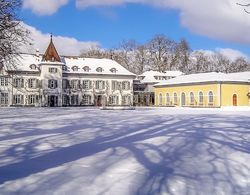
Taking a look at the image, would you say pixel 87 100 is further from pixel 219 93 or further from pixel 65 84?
pixel 219 93

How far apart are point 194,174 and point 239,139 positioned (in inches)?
224

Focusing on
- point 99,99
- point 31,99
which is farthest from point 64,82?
point 99,99

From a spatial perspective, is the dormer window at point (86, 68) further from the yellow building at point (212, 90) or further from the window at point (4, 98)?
the yellow building at point (212, 90)

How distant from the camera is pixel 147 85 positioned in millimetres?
79625

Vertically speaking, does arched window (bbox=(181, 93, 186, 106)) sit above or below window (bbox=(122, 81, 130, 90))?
below

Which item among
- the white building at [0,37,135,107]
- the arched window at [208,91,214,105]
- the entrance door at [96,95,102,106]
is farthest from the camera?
the entrance door at [96,95,102,106]

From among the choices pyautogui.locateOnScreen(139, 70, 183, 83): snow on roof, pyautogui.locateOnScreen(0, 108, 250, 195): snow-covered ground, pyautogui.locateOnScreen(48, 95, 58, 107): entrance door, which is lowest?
pyautogui.locateOnScreen(0, 108, 250, 195): snow-covered ground

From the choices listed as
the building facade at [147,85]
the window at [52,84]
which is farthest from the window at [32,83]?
the building facade at [147,85]

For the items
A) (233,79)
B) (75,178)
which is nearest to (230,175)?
(75,178)

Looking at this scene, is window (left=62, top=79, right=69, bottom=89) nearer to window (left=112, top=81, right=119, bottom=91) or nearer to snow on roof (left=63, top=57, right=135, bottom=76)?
snow on roof (left=63, top=57, right=135, bottom=76)

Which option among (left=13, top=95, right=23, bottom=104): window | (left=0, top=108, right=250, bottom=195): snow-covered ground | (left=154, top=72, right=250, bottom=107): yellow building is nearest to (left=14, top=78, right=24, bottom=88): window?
(left=13, top=95, right=23, bottom=104): window

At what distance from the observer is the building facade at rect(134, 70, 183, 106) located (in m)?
77.1

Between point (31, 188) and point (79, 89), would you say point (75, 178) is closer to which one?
point (31, 188)

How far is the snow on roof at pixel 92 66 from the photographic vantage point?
68125mm
